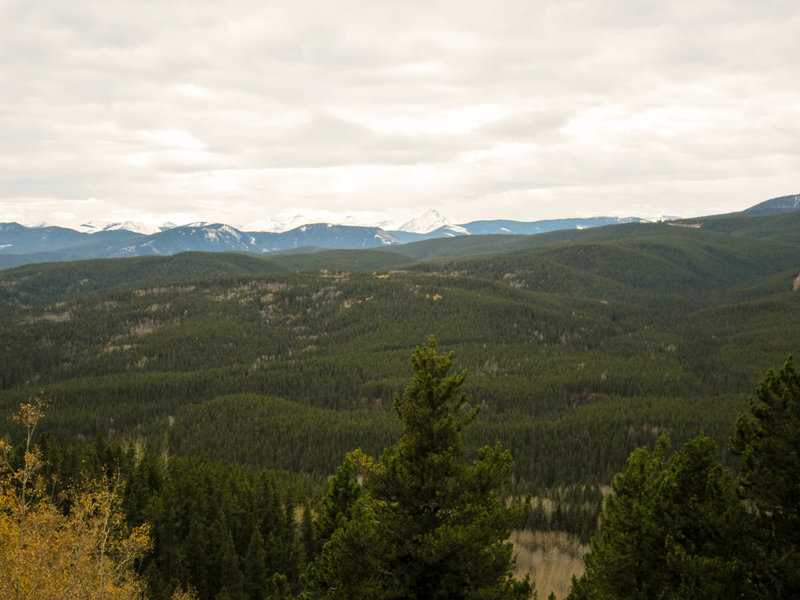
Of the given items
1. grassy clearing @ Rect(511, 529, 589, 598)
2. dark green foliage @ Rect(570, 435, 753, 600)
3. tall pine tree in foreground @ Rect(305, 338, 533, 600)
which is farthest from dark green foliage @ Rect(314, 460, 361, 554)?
grassy clearing @ Rect(511, 529, 589, 598)

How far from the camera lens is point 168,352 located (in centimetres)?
19062

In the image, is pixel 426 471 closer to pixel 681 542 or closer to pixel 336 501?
pixel 336 501

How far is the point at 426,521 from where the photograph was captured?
15.5 m

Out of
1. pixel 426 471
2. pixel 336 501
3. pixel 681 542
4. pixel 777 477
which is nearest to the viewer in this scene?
pixel 777 477

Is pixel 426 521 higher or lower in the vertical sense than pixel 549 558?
higher

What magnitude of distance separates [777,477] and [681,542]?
422 centimetres

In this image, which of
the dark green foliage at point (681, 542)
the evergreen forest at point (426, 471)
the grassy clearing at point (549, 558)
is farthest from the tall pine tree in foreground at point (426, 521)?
the grassy clearing at point (549, 558)

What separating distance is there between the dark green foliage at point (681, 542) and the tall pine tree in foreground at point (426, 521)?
512 cm

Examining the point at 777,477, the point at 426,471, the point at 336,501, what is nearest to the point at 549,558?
the point at 336,501

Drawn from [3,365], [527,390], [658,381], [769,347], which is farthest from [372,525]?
[3,365]

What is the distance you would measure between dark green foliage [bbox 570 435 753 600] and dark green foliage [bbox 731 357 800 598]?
68 centimetres

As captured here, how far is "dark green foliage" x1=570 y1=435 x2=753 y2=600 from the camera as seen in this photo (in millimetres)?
14719

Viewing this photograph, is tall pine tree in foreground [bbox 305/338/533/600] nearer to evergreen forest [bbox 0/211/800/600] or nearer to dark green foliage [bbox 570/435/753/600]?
evergreen forest [bbox 0/211/800/600]

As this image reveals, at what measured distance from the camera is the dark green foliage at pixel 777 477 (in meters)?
14.1
